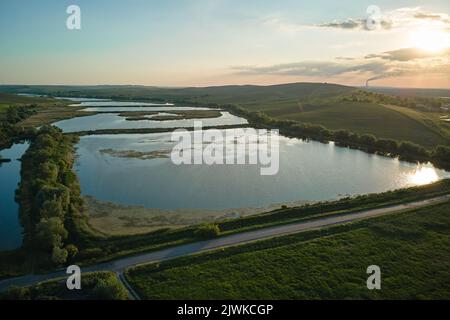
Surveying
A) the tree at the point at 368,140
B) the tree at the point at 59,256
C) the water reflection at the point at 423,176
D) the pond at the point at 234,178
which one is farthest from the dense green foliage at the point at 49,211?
the tree at the point at 368,140

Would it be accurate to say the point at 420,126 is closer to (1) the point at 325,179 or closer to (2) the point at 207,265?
(1) the point at 325,179

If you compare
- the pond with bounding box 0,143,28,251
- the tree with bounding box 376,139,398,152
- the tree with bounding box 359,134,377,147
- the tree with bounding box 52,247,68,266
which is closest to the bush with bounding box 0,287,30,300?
the tree with bounding box 52,247,68,266

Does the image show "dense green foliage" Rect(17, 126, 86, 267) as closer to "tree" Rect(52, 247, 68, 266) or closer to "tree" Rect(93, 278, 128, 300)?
"tree" Rect(52, 247, 68, 266)

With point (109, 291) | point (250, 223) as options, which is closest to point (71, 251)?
point (109, 291)

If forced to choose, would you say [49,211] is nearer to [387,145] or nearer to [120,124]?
[387,145]

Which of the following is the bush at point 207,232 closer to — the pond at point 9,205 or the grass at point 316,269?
the grass at point 316,269
